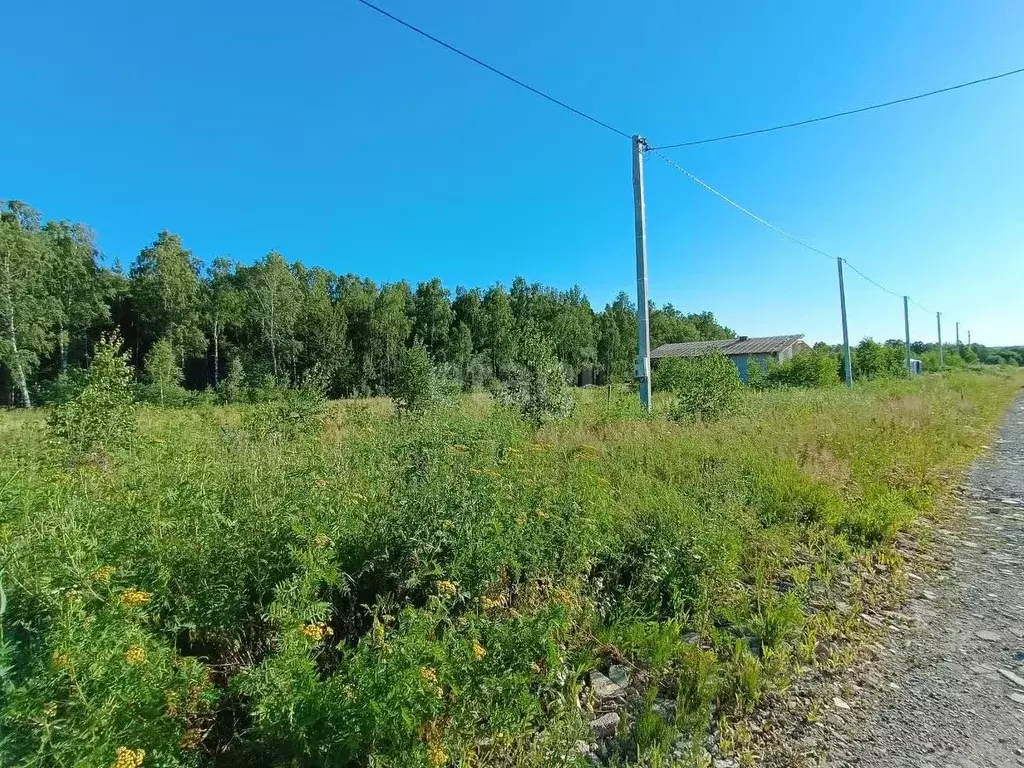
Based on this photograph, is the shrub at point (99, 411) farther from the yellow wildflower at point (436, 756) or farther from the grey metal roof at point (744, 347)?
the grey metal roof at point (744, 347)

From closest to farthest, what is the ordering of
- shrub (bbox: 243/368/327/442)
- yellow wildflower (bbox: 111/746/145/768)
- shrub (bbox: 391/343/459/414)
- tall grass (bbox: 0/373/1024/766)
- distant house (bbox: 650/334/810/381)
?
yellow wildflower (bbox: 111/746/145/768) → tall grass (bbox: 0/373/1024/766) → shrub (bbox: 243/368/327/442) → shrub (bbox: 391/343/459/414) → distant house (bbox: 650/334/810/381)

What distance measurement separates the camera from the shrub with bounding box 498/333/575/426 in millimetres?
11211

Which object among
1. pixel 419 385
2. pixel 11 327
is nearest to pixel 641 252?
pixel 419 385

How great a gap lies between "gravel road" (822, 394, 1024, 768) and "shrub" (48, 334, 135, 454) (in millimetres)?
8698

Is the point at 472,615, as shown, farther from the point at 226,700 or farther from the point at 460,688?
the point at 226,700

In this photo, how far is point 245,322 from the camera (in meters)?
49.7

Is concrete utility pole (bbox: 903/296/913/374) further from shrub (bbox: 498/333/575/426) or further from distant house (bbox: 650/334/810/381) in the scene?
shrub (bbox: 498/333/575/426)

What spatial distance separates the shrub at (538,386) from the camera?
11211 mm

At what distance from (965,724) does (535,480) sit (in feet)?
9.89

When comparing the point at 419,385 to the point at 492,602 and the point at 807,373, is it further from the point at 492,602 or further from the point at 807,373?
the point at 807,373

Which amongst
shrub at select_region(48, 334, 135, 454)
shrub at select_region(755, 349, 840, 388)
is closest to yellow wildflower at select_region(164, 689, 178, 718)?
shrub at select_region(48, 334, 135, 454)

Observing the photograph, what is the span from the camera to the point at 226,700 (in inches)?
90.8

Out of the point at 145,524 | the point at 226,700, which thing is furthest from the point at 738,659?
the point at 145,524

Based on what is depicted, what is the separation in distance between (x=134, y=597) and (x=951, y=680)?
421 centimetres
